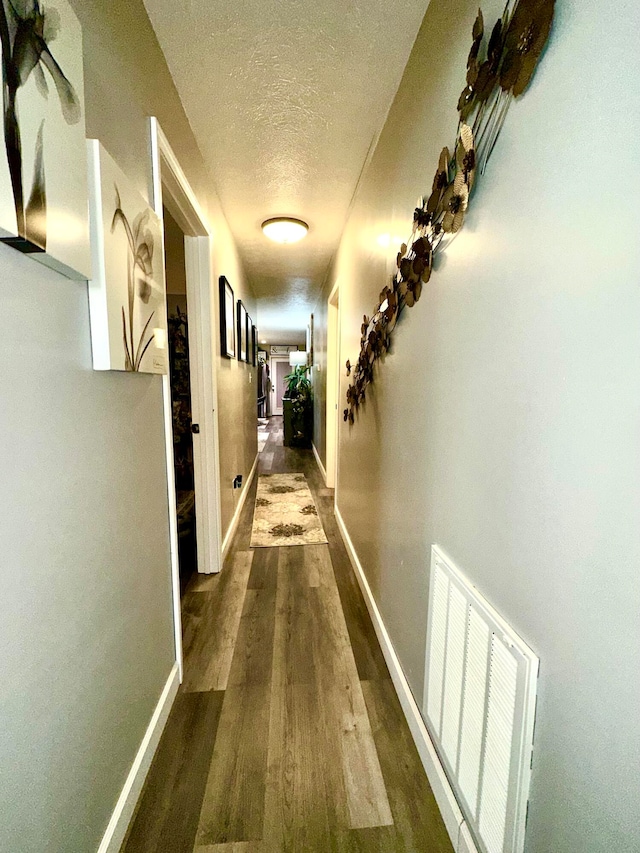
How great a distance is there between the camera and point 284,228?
2.48 meters

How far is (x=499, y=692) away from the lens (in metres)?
0.67

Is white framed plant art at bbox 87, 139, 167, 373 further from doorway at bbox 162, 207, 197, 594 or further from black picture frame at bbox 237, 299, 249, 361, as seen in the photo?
black picture frame at bbox 237, 299, 249, 361

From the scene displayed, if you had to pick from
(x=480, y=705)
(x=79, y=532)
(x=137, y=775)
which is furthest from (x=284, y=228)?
(x=137, y=775)

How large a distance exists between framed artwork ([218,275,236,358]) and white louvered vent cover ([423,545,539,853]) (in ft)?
6.15

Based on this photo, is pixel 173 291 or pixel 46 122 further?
pixel 173 291

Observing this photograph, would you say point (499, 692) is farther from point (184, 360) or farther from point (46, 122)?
point (184, 360)

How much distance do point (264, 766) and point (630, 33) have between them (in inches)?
71.7

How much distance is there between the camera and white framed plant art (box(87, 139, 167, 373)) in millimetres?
763

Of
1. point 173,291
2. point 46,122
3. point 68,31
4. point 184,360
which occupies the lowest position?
point 184,360

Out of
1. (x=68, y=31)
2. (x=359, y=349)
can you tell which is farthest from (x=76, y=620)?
(x=359, y=349)

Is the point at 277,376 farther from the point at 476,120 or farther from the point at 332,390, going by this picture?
the point at 476,120

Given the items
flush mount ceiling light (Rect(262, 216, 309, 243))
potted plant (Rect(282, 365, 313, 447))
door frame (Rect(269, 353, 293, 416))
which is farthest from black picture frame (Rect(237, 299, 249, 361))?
door frame (Rect(269, 353, 293, 416))

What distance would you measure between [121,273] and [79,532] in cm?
63

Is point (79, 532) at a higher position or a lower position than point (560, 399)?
lower
